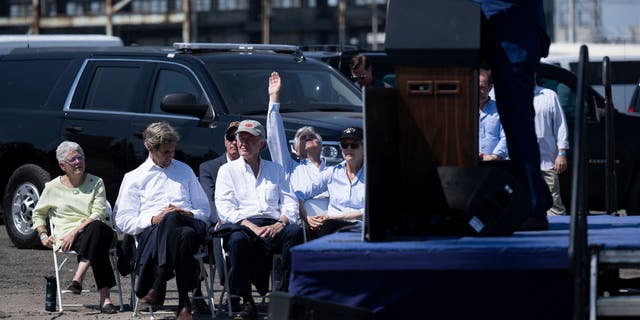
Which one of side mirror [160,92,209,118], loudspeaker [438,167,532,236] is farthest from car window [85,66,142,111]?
loudspeaker [438,167,532,236]

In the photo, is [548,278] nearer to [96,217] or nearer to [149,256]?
[149,256]

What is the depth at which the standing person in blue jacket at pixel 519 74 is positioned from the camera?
667 centimetres

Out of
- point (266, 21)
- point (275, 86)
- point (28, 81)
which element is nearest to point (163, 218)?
point (275, 86)

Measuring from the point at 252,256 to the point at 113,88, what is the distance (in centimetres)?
426

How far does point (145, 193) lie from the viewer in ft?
32.5

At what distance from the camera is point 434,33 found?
6398 millimetres

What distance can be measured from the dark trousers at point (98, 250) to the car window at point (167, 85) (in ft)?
8.78

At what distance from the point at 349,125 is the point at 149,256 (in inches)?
113

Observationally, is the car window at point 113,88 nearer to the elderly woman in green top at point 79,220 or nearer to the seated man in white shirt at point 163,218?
the elderly woman in green top at point 79,220

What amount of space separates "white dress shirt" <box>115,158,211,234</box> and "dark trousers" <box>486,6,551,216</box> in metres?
3.57

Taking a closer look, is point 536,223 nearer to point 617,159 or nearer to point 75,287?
point 75,287

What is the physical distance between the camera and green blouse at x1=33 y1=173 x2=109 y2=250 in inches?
412

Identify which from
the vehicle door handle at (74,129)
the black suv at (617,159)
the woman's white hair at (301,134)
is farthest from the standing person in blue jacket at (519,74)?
the black suv at (617,159)

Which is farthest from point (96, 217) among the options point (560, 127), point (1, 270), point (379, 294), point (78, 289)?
Result: point (379, 294)
